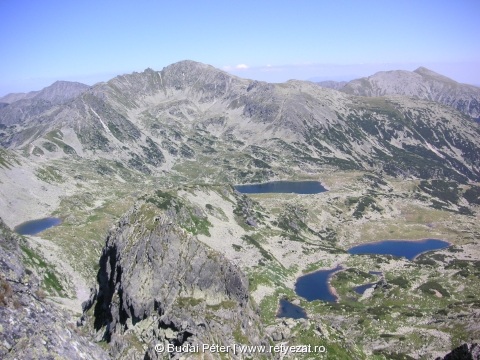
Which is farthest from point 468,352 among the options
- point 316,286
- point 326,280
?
point 326,280

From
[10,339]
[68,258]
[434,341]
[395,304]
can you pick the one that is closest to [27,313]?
[10,339]

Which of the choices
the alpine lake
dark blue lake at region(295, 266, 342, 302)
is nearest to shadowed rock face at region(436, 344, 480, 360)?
the alpine lake

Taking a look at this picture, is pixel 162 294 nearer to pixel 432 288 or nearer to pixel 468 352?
pixel 468 352

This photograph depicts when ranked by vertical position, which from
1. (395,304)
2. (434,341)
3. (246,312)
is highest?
(246,312)

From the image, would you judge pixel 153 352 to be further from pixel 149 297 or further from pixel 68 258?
pixel 68 258

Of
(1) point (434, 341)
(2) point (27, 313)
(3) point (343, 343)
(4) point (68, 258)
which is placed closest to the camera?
(2) point (27, 313)

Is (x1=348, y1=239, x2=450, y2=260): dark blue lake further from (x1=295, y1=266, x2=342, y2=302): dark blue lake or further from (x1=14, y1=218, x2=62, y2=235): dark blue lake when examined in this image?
(x1=14, y1=218, x2=62, y2=235): dark blue lake

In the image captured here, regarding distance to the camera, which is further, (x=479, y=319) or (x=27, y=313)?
(x=479, y=319)
